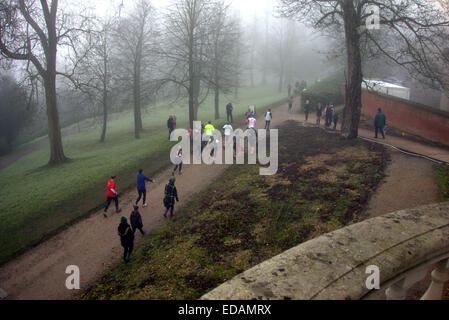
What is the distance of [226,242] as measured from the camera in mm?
8602

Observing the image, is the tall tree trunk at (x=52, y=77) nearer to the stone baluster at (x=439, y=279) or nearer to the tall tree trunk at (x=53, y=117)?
the tall tree trunk at (x=53, y=117)

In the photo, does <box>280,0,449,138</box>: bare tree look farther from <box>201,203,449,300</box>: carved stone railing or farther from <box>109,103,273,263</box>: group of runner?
<box>201,203,449,300</box>: carved stone railing

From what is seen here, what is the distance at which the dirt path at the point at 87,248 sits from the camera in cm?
824

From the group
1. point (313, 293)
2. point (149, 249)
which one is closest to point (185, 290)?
point (149, 249)

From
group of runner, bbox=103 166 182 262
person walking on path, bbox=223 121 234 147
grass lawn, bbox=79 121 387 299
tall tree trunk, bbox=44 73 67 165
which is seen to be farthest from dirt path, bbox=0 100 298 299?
tall tree trunk, bbox=44 73 67 165

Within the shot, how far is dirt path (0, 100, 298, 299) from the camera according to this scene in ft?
26.8

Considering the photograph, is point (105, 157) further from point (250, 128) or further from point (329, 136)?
point (329, 136)

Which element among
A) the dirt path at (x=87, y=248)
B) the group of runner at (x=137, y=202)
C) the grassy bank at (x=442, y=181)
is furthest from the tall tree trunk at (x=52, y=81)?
the grassy bank at (x=442, y=181)

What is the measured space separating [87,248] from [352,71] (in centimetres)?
1408

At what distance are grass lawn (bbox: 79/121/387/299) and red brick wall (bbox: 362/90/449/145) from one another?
437cm

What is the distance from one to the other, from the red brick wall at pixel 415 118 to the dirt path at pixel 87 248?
521 cm

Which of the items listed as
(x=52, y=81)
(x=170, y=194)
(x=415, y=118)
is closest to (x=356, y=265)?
(x=170, y=194)

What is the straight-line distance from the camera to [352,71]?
15.2 meters

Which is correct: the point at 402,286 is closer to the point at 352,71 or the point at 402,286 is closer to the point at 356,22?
the point at 352,71
